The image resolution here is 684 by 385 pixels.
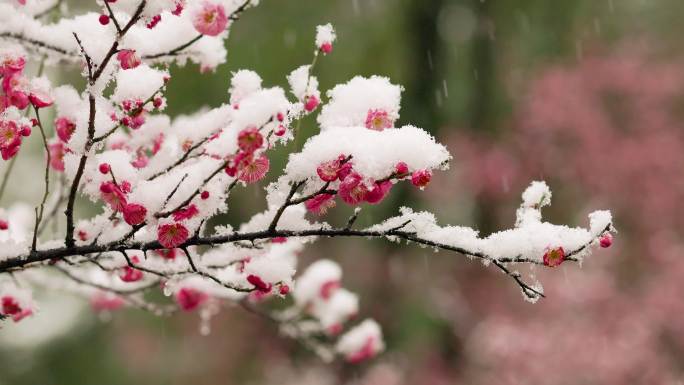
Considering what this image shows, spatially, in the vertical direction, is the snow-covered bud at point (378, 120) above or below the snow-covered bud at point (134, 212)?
above

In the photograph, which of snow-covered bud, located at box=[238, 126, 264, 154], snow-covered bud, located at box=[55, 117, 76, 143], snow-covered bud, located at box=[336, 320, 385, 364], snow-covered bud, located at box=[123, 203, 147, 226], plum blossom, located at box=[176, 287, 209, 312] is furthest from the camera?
snow-covered bud, located at box=[336, 320, 385, 364]

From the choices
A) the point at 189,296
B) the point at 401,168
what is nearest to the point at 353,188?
the point at 401,168

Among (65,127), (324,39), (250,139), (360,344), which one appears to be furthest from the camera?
→ (360,344)

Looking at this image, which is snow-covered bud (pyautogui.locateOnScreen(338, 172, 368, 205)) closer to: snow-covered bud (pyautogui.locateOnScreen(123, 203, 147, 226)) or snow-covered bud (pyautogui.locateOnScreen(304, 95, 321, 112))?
snow-covered bud (pyautogui.locateOnScreen(304, 95, 321, 112))

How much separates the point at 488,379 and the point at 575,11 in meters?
5.20

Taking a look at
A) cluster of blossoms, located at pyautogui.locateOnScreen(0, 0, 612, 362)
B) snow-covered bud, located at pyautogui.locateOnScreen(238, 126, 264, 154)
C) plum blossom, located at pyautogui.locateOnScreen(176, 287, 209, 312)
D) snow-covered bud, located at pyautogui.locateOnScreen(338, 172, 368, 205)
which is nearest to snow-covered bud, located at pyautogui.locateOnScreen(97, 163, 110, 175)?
cluster of blossoms, located at pyautogui.locateOnScreen(0, 0, 612, 362)

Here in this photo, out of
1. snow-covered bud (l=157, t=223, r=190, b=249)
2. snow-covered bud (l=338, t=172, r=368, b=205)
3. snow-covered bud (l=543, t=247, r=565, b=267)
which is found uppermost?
snow-covered bud (l=338, t=172, r=368, b=205)

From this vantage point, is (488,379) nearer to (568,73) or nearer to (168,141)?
(568,73)

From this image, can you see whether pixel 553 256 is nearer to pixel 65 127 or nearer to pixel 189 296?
pixel 65 127

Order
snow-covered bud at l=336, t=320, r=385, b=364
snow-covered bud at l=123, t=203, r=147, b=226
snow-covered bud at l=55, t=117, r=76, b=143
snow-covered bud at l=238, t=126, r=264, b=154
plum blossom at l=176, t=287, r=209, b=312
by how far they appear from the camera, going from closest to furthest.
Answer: snow-covered bud at l=238, t=126, r=264, b=154, snow-covered bud at l=123, t=203, r=147, b=226, snow-covered bud at l=55, t=117, r=76, b=143, plum blossom at l=176, t=287, r=209, b=312, snow-covered bud at l=336, t=320, r=385, b=364

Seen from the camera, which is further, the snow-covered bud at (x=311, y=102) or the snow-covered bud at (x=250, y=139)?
the snow-covered bud at (x=311, y=102)

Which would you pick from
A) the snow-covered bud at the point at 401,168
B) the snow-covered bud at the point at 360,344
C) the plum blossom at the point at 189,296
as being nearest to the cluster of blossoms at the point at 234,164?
the snow-covered bud at the point at 401,168

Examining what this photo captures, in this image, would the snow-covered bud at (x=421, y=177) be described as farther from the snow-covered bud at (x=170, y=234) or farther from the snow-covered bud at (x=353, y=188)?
the snow-covered bud at (x=170, y=234)

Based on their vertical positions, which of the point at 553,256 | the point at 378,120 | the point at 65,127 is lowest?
the point at 553,256
